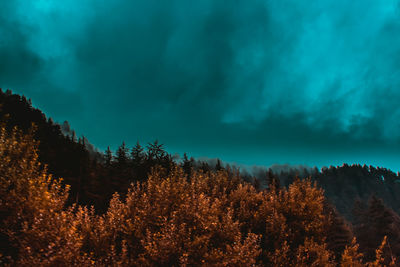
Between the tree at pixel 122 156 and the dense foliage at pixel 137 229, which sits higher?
the tree at pixel 122 156

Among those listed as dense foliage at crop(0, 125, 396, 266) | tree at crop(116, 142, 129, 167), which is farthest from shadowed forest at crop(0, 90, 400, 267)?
tree at crop(116, 142, 129, 167)

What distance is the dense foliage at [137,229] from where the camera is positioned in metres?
11.8

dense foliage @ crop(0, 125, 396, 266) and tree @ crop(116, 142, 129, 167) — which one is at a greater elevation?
tree @ crop(116, 142, 129, 167)

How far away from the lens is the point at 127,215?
1908 centimetres

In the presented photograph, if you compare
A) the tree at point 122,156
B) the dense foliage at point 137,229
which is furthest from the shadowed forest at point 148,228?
the tree at point 122,156

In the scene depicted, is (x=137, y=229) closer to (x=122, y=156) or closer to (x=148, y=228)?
(x=148, y=228)

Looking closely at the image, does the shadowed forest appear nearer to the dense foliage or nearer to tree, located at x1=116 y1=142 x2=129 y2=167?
the dense foliage

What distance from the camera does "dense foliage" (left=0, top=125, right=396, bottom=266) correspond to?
1184 centimetres

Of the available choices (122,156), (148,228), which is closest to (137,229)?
(148,228)

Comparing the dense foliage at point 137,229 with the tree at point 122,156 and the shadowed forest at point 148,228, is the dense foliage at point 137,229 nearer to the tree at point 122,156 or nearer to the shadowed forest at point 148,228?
the shadowed forest at point 148,228

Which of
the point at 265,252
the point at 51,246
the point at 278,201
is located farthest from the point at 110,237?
the point at 278,201

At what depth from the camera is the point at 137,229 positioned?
54.5 ft

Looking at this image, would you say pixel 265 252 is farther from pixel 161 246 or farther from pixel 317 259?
pixel 161 246

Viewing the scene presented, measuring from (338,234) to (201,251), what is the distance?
4397 cm
